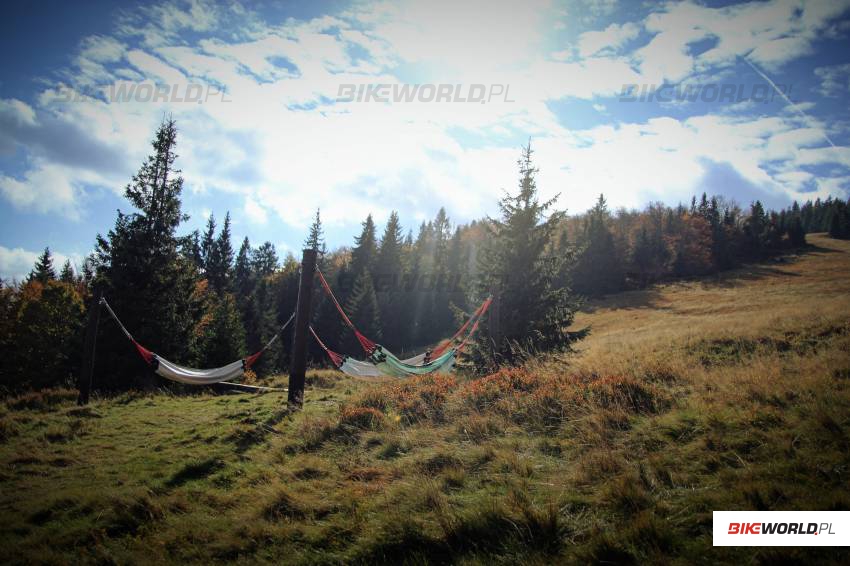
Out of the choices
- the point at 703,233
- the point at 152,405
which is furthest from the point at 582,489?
the point at 703,233

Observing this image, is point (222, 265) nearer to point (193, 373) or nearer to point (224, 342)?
point (224, 342)

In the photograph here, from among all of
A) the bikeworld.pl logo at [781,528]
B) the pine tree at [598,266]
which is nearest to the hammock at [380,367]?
the bikeworld.pl logo at [781,528]

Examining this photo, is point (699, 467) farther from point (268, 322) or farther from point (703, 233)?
point (703, 233)

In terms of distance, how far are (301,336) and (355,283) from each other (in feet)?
117

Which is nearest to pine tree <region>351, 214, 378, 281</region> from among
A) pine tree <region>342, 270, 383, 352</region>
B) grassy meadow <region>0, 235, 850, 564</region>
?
pine tree <region>342, 270, 383, 352</region>

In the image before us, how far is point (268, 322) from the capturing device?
40.2 meters

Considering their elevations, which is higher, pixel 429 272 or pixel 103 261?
pixel 429 272

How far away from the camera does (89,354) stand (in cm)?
1210

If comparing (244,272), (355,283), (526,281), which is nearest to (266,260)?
(244,272)

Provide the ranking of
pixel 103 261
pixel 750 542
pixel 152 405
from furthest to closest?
pixel 103 261 < pixel 152 405 < pixel 750 542

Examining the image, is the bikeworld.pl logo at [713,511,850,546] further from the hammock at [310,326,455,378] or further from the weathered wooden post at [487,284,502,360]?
the hammock at [310,326,455,378]

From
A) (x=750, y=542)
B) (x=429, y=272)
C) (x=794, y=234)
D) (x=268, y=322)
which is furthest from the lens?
(x=794, y=234)

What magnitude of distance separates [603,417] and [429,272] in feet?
174

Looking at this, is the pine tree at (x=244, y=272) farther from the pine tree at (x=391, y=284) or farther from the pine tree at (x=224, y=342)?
the pine tree at (x=224, y=342)
